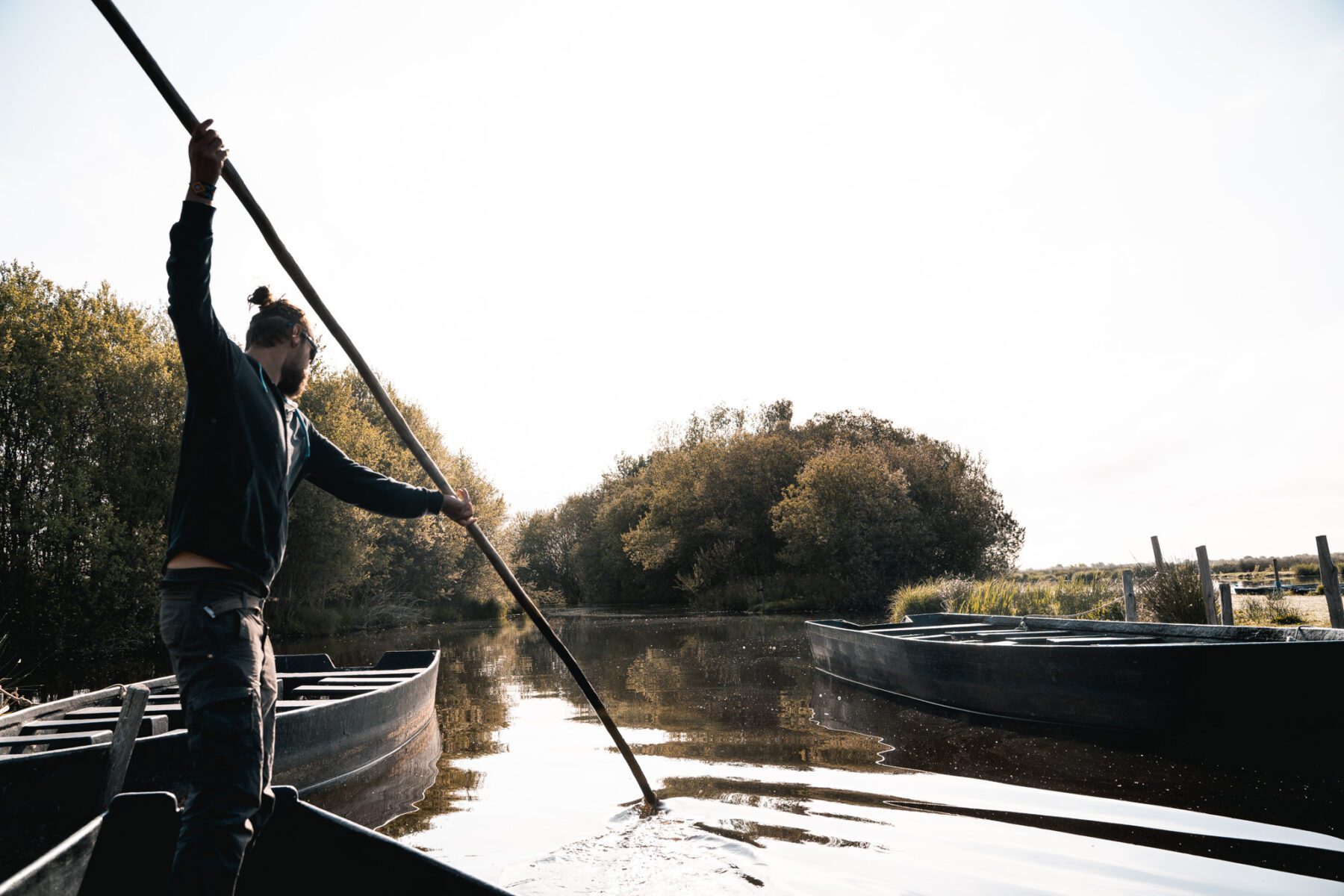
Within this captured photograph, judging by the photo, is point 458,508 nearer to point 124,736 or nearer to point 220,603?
point 220,603

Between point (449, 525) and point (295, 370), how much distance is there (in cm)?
2696

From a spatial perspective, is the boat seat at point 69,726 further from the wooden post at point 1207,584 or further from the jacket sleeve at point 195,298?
the wooden post at point 1207,584

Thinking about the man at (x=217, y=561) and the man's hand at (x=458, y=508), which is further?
the man's hand at (x=458, y=508)

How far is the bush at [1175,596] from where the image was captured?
9.68 m

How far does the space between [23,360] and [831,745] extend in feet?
57.8

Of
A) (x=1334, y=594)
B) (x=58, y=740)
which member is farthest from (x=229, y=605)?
(x=1334, y=594)

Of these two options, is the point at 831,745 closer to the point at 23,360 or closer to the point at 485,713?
the point at 485,713

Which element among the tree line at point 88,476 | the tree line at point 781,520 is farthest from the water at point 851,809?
the tree line at point 781,520

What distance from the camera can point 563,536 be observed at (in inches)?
1965

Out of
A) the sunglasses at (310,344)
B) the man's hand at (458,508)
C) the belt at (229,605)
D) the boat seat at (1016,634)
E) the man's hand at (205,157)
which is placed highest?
the man's hand at (205,157)

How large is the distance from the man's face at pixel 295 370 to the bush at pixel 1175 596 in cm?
999

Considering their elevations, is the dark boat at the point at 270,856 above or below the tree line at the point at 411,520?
below

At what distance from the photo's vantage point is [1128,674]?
19.7 feet

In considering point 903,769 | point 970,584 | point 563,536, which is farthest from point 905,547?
point 563,536
